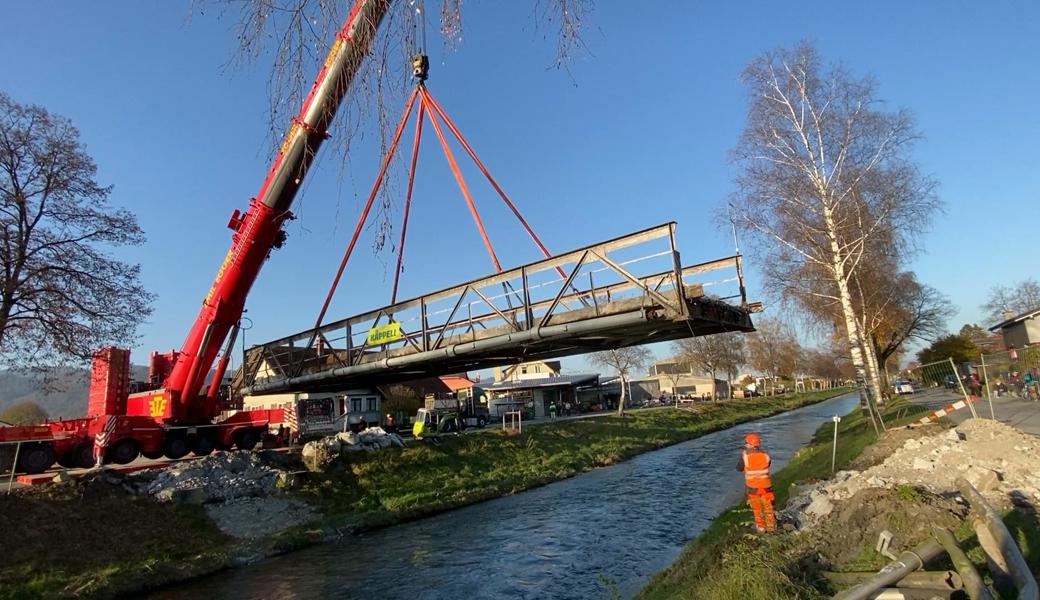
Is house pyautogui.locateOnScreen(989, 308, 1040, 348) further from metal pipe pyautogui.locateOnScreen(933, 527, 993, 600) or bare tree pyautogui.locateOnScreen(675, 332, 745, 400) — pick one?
bare tree pyautogui.locateOnScreen(675, 332, 745, 400)

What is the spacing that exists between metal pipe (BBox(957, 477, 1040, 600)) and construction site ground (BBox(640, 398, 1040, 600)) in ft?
1.97

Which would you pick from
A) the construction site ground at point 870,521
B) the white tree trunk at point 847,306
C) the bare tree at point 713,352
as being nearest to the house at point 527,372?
the bare tree at point 713,352

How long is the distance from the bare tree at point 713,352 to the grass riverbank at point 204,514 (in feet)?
166

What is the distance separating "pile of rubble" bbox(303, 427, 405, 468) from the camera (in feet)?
68.8

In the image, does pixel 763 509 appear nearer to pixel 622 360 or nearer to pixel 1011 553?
pixel 1011 553

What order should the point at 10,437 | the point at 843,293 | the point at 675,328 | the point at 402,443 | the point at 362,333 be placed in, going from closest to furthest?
the point at 675,328, the point at 10,437, the point at 362,333, the point at 843,293, the point at 402,443

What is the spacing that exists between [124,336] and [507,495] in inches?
576

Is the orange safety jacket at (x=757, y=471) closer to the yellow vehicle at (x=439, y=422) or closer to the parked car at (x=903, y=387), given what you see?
the yellow vehicle at (x=439, y=422)

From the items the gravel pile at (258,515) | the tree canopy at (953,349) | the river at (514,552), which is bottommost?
the river at (514,552)

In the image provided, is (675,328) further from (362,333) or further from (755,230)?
(755,230)

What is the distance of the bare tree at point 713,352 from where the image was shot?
3063 inches

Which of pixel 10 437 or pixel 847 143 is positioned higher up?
pixel 847 143

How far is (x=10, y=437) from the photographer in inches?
660

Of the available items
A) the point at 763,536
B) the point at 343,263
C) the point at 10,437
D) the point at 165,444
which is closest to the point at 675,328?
the point at 763,536
